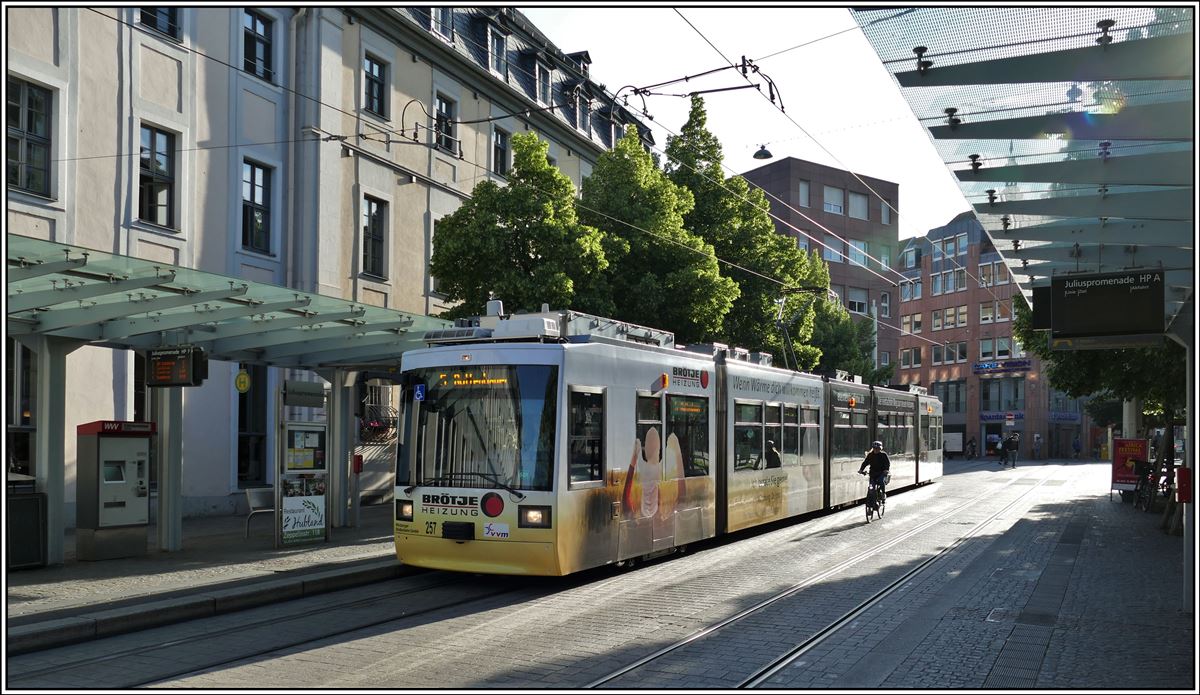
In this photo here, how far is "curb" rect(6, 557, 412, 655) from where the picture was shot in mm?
8633

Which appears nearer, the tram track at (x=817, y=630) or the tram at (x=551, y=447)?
the tram track at (x=817, y=630)

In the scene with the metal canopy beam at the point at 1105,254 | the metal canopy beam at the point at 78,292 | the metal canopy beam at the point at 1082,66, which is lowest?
the metal canopy beam at the point at 78,292

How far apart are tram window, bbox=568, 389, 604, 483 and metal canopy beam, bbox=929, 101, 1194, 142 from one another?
4634 mm

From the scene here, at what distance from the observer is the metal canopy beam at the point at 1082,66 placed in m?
7.96

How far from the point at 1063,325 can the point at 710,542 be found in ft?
20.5

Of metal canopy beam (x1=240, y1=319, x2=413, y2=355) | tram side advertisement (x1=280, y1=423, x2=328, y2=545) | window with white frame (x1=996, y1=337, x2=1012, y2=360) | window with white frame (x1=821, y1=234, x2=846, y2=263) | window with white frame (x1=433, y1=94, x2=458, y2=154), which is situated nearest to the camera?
tram side advertisement (x1=280, y1=423, x2=328, y2=545)

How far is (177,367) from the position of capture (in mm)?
13672

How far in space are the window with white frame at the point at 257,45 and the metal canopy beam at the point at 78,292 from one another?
35.4 ft

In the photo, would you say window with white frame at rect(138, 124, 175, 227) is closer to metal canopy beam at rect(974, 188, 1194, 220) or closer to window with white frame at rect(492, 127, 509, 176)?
window with white frame at rect(492, 127, 509, 176)

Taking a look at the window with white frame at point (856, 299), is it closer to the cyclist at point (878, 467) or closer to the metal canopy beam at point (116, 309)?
the cyclist at point (878, 467)

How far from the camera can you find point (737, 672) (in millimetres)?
7652

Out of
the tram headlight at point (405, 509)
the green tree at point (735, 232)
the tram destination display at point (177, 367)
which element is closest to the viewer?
the tram headlight at point (405, 509)

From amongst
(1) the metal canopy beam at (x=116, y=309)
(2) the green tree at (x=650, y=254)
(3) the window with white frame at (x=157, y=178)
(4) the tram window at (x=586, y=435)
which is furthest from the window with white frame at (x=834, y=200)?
(1) the metal canopy beam at (x=116, y=309)

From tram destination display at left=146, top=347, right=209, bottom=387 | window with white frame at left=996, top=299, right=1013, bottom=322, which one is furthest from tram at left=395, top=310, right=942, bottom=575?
window with white frame at left=996, top=299, right=1013, bottom=322
